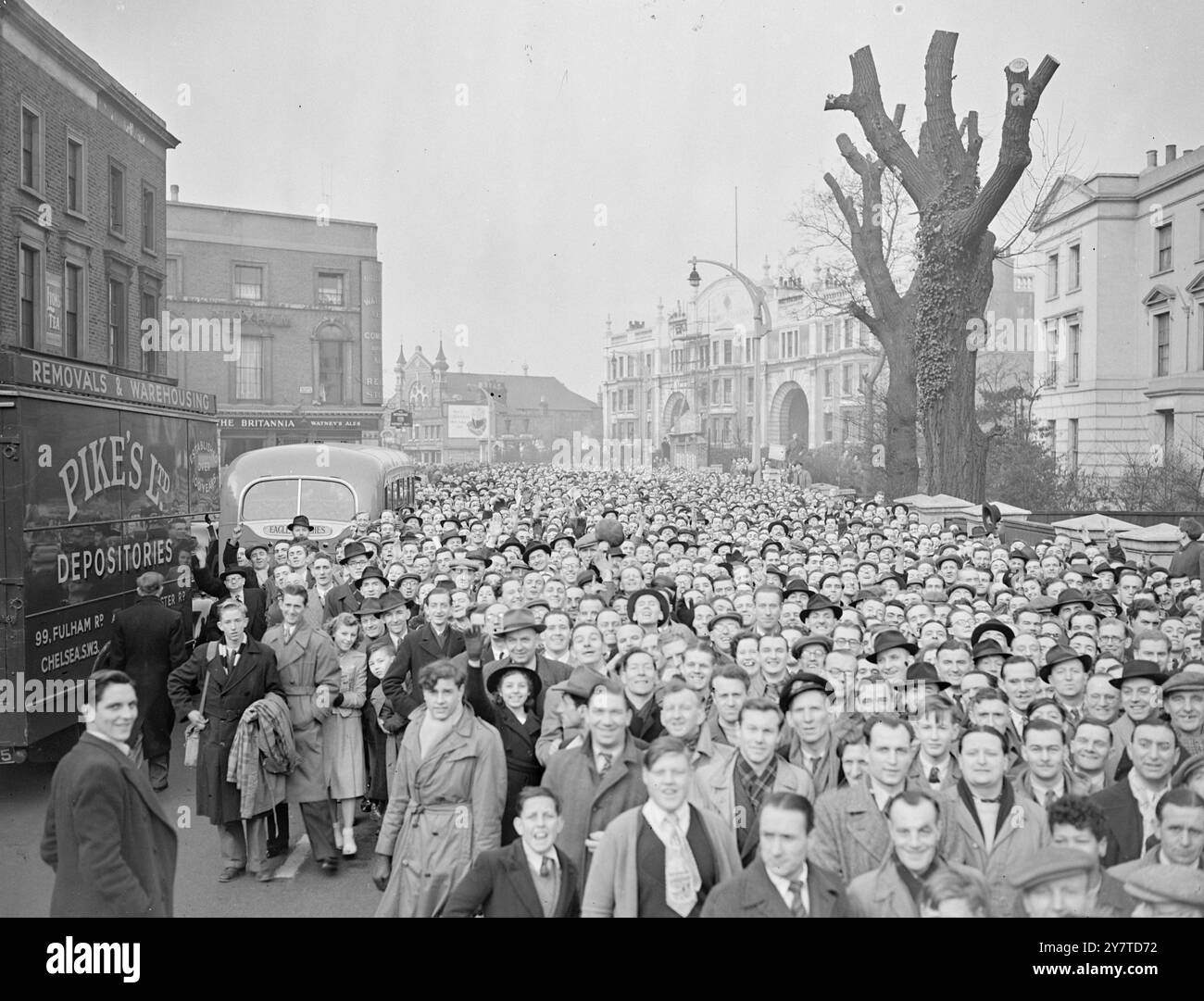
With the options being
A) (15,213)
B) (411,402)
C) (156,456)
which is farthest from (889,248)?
(411,402)

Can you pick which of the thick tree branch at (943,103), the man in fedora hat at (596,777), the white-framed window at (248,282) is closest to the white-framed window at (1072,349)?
Result: the thick tree branch at (943,103)

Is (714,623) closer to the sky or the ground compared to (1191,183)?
closer to the ground

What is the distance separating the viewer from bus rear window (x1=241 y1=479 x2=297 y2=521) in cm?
1752

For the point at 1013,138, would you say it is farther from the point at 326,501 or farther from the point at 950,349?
the point at 326,501

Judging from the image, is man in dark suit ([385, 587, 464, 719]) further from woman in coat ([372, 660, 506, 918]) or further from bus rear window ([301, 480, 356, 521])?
bus rear window ([301, 480, 356, 521])

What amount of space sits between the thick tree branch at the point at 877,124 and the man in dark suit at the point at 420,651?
1472 cm

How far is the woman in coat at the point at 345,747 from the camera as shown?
720 cm

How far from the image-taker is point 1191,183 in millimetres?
23422

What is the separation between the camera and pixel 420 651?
7355 mm

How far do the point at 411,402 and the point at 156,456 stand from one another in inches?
3371

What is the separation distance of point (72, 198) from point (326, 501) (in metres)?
11.8

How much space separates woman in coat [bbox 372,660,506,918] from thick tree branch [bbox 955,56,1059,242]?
537 inches

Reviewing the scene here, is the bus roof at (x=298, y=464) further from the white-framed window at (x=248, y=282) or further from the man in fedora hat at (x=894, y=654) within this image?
the white-framed window at (x=248, y=282)
